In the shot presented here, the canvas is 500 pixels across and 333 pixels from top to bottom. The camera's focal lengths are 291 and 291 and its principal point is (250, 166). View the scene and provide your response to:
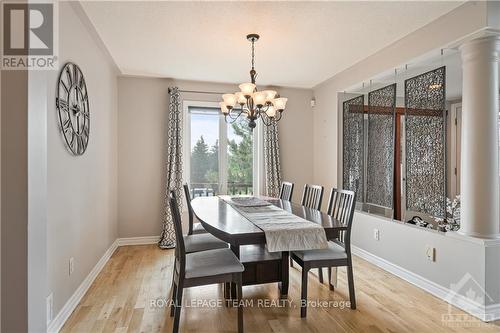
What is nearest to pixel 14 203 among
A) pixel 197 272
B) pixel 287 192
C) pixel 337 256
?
pixel 197 272

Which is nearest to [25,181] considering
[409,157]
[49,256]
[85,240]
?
[49,256]

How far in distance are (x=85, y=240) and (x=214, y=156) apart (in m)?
2.39

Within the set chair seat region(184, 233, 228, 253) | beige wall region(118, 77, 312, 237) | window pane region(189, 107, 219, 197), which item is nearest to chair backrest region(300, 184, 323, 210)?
chair seat region(184, 233, 228, 253)

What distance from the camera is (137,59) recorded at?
369 cm

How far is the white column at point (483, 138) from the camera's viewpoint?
239 centimetres

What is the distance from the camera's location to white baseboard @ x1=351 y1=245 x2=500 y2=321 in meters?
2.34

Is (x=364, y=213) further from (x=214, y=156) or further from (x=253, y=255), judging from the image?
(x=214, y=156)

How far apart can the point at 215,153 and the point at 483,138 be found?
11.4ft

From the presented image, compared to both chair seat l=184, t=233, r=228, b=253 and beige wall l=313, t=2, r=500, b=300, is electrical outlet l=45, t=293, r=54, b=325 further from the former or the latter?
beige wall l=313, t=2, r=500, b=300

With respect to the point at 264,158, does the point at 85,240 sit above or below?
below

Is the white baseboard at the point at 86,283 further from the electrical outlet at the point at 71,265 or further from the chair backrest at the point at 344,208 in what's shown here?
the chair backrest at the point at 344,208

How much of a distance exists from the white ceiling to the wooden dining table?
1764 millimetres

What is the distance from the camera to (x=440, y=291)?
8.87 feet

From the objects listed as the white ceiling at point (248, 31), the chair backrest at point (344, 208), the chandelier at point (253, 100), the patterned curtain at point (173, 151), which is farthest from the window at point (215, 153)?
the chair backrest at point (344, 208)
